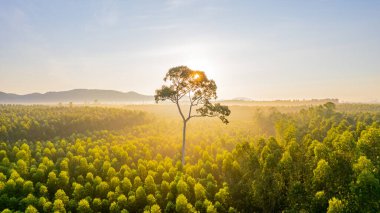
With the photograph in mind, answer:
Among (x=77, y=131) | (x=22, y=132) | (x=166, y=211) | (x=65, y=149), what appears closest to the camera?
(x=166, y=211)

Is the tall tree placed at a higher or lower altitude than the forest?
higher

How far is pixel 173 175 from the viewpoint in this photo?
74375 millimetres

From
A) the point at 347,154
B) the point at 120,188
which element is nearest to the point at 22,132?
the point at 120,188

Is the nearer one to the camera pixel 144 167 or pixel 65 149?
pixel 144 167

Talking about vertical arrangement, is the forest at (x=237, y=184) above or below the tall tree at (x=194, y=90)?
below

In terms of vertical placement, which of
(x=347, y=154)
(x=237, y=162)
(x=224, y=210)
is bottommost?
(x=224, y=210)

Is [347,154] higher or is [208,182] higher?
[347,154]

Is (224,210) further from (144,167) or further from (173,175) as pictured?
(144,167)

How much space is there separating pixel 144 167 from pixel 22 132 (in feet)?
278

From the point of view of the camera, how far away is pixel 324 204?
52.9 meters

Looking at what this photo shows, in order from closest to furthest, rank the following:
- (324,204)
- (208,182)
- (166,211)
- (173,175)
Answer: (324,204) → (166,211) → (208,182) → (173,175)

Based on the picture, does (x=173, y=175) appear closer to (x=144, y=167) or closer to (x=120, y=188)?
(x=144, y=167)

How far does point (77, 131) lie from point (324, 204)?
141166 millimetres

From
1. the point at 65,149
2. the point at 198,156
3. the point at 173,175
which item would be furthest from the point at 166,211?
the point at 65,149
